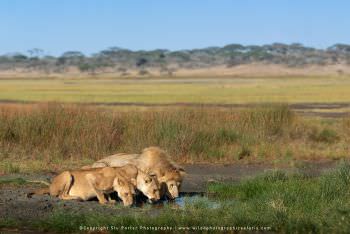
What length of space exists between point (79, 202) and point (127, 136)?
1011cm

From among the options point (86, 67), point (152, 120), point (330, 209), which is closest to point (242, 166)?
point (152, 120)

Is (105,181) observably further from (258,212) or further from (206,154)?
(206,154)

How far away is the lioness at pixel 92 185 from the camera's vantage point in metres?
13.5

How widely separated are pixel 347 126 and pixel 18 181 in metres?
17.7

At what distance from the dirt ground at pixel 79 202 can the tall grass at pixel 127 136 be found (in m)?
1.40

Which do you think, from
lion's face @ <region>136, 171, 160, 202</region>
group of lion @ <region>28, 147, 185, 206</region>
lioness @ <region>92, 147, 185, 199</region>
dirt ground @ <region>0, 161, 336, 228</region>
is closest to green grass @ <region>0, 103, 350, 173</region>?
dirt ground @ <region>0, 161, 336, 228</region>

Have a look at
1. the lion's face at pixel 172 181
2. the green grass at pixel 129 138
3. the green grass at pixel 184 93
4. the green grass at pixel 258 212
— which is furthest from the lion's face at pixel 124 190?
the green grass at pixel 184 93

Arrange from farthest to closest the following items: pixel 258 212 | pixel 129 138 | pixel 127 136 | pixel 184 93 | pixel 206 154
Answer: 1. pixel 184 93
2. pixel 127 136
3. pixel 129 138
4. pixel 206 154
5. pixel 258 212

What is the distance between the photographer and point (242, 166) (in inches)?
846

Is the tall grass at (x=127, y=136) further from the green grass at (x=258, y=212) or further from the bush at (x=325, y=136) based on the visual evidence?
the green grass at (x=258, y=212)

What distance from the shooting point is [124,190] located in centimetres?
1342

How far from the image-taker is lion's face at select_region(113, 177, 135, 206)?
1339cm

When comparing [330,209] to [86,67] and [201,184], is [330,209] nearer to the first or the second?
[201,184]

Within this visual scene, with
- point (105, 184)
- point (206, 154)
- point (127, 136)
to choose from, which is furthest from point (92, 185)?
point (127, 136)
